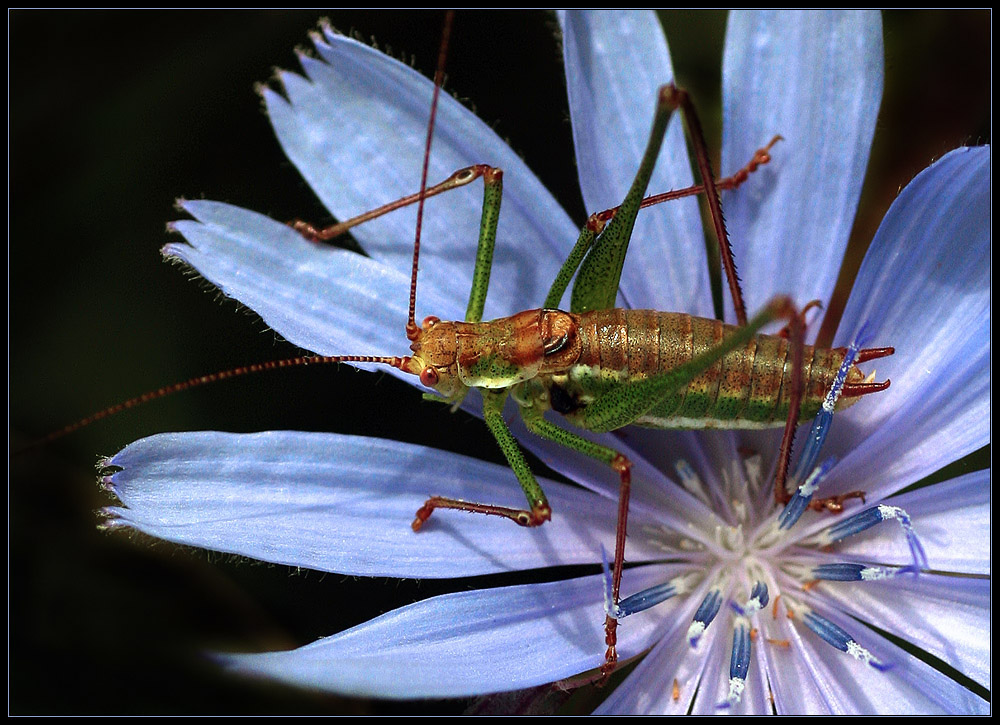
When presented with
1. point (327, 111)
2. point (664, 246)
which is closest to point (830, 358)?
point (664, 246)

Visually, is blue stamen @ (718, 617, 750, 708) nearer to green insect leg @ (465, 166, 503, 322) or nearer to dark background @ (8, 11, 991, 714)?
dark background @ (8, 11, 991, 714)

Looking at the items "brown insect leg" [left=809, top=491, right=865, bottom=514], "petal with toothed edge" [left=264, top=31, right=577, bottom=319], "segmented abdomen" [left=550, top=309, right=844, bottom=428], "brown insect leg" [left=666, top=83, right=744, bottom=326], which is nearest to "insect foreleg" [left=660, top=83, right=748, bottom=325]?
"brown insect leg" [left=666, top=83, right=744, bottom=326]

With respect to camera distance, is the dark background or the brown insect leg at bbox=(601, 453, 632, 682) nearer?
the brown insect leg at bbox=(601, 453, 632, 682)

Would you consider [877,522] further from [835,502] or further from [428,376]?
[428,376]

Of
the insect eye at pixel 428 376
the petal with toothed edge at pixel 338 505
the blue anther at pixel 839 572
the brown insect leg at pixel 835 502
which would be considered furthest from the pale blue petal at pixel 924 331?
the insect eye at pixel 428 376

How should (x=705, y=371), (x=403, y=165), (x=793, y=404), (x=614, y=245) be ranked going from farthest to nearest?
(x=403, y=165)
(x=614, y=245)
(x=705, y=371)
(x=793, y=404)

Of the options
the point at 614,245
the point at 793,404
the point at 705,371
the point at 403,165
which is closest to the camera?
the point at 793,404

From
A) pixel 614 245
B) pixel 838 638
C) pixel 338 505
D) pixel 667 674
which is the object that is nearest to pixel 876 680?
pixel 838 638
